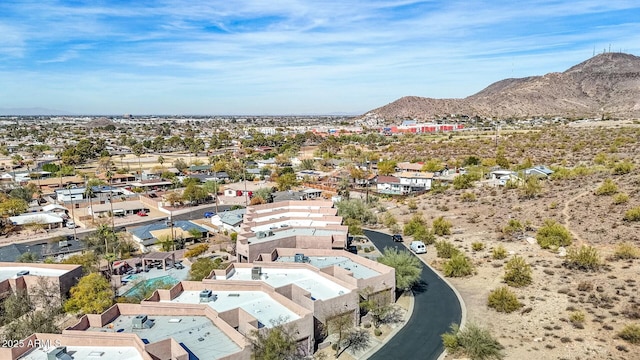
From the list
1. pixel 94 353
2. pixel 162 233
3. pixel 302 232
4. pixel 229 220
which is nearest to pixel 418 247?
pixel 302 232

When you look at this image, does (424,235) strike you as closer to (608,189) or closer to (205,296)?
(608,189)

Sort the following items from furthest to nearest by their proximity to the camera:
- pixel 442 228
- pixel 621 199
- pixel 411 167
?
pixel 411 167
pixel 442 228
pixel 621 199

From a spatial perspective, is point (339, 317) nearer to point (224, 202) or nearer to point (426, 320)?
point (426, 320)

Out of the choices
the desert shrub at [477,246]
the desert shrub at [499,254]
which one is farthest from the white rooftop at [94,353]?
the desert shrub at [477,246]

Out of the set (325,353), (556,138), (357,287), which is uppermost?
(556,138)

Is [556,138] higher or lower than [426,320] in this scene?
higher

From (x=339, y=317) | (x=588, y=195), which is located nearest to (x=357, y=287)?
(x=339, y=317)

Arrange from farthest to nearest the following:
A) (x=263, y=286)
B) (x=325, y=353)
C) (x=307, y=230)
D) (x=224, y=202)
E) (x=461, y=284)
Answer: (x=224, y=202)
(x=307, y=230)
(x=461, y=284)
(x=263, y=286)
(x=325, y=353)
